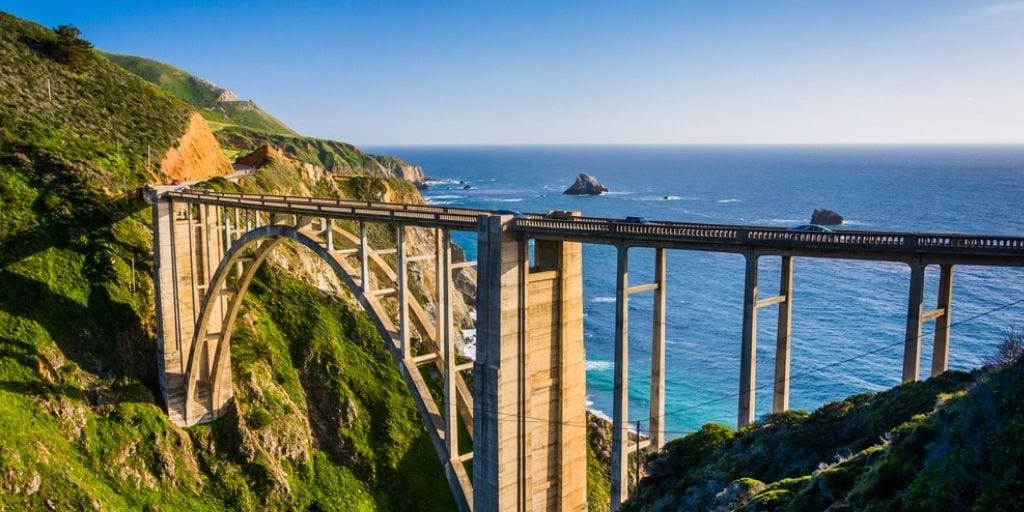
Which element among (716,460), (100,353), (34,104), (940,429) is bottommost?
(100,353)

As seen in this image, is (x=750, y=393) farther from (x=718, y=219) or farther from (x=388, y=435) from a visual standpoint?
(x=718, y=219)

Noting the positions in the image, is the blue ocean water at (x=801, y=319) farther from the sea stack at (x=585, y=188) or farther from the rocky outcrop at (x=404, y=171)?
the rocky outcrop at (x=404, y=171)

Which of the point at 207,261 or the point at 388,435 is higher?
the point at 207,261

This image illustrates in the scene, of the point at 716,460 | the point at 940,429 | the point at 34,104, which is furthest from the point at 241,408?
the point at 940,429

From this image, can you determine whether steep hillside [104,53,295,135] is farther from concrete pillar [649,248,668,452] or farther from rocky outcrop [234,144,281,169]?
concrete pillar [649,248,668,452]

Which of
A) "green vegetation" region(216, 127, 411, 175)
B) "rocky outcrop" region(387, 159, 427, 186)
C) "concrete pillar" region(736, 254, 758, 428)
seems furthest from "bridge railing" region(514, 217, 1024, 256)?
"rocky outcrop" region(387, 159, 427, 186)

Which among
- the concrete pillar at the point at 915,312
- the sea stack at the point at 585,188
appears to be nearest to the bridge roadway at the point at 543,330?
the concrete pillar at the point at 915,312

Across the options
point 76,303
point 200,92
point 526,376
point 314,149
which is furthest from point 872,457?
point 200,92
